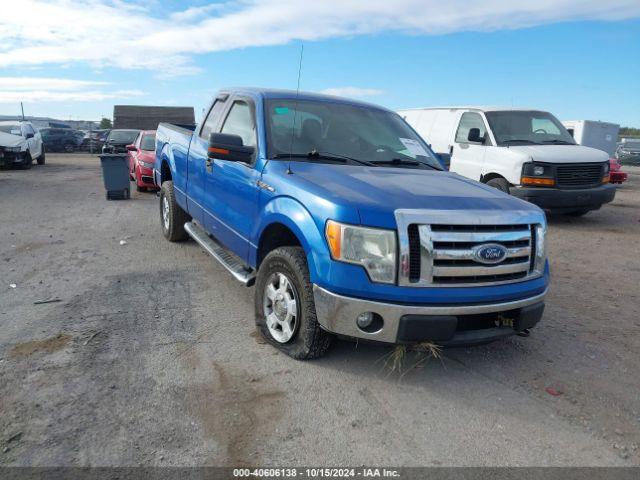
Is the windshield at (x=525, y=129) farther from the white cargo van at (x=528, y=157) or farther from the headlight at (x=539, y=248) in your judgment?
the headlight at (x=539, y=248)

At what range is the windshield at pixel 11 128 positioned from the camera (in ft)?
61.8

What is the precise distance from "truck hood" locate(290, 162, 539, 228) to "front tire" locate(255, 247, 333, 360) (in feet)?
1.78

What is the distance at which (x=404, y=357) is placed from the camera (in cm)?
375

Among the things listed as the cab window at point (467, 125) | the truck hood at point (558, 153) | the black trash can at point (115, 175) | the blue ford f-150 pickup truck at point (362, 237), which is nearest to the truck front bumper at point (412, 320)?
the blue ford f-150 pickup truck at point (362, 237)

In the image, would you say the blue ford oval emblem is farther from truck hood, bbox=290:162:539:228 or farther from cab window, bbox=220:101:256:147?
cab window, bbox=220:101:256:147

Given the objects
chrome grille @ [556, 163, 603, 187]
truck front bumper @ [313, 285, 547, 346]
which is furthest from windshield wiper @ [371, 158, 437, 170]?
chrome grille @ [556, 163, 603, 187]

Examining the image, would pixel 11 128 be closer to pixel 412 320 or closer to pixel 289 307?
pixel 289 307

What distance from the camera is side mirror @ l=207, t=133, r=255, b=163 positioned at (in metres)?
3.97

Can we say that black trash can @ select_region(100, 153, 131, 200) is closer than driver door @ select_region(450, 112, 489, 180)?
No

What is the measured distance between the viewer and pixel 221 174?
474 centimetres

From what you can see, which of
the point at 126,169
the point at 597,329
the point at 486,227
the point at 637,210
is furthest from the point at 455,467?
the point at 637,210

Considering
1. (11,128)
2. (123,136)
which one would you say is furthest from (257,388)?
(11,128)

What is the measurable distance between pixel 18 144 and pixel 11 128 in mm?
2019

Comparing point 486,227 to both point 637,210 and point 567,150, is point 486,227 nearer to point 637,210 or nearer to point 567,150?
point 567,150
